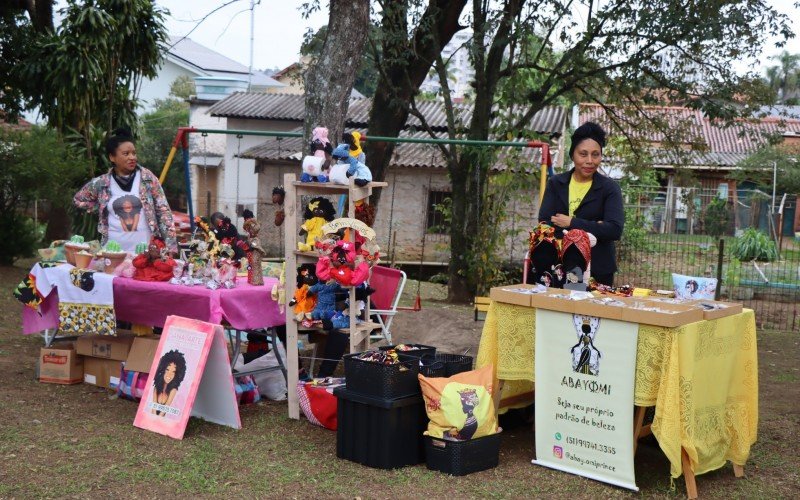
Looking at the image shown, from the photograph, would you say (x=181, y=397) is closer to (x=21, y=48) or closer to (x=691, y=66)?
(x=691, y=66)

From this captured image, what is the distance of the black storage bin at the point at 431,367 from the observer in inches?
198

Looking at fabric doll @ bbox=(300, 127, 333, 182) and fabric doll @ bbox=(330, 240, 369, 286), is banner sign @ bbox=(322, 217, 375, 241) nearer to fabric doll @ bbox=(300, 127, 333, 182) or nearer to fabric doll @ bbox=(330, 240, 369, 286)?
fabric doll @ bbox=(330, 240, 369, 286)

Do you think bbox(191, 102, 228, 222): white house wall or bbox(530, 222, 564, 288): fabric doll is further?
bbox(191, 102, 228, 222): white house wall

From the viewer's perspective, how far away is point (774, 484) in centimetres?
484

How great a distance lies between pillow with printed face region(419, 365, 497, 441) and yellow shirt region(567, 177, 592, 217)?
52.6 inches

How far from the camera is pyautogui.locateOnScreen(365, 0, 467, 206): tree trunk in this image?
11.3 meters

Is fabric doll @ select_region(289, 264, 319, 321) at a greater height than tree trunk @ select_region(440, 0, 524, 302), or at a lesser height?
lesser

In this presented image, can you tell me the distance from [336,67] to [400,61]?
3.84 metres

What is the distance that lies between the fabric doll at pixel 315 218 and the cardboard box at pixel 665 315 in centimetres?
217

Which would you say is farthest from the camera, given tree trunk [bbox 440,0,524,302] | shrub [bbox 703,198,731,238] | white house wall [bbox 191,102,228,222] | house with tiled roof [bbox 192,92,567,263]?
white house wall [bbox 191,102,228,222]

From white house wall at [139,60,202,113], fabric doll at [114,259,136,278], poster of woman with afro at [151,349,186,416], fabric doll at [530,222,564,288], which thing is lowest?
poster of woman with afro at [151,349,186,416]

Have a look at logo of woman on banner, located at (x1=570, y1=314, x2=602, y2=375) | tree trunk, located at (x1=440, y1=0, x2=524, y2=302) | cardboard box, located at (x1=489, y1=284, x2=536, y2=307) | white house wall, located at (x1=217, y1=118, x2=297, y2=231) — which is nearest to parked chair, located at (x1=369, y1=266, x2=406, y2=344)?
cardboard box, located at (x1=489, y1=284, x2=536, y2=307)

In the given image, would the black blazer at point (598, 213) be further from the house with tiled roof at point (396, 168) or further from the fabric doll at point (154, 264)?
the house with tiled roof at point (396, 168)

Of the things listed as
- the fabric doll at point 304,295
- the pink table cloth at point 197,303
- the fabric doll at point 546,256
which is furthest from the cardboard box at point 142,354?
the fabric doll at point 546,256
